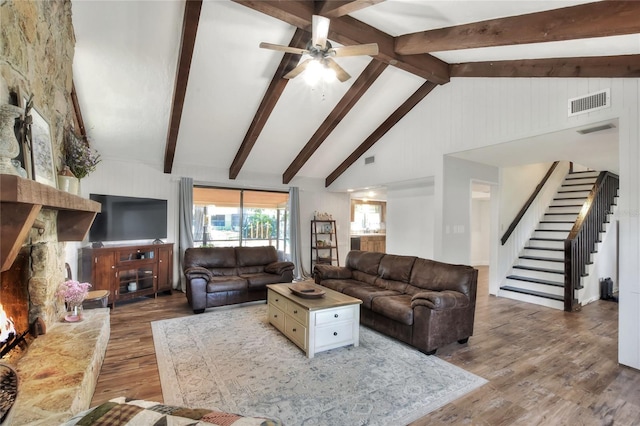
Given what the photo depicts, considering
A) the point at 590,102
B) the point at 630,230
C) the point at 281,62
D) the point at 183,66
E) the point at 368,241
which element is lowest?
the point at 368,241

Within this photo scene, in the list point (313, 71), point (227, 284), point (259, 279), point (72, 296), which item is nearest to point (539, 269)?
point (259, 279)

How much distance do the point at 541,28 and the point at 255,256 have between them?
4.95m

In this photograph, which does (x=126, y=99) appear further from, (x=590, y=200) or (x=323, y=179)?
(x=590, y=200)

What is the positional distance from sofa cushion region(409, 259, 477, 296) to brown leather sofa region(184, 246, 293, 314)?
2.30 metres

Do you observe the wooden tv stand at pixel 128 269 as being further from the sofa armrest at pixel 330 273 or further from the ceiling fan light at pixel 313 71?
the ceiling fan light at pixel 313 71

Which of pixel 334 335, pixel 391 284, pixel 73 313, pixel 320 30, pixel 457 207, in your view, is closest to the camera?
pixel 320 30

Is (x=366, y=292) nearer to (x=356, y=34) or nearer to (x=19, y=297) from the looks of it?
(x=356, y=34)

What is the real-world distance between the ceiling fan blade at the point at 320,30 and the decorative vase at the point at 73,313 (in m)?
3.41

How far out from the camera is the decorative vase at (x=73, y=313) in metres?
2.88

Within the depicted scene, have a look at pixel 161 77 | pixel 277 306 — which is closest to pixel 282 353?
pixel 277 306

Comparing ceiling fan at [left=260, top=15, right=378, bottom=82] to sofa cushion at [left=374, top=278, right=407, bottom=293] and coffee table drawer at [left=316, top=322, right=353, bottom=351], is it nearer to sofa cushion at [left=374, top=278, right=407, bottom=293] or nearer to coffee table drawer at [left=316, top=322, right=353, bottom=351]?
coffee table drawer at [left=316, top=322, right=353, bottom=351]

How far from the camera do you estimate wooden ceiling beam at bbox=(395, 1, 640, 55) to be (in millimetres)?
2324

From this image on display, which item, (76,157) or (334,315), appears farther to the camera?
(334,315)

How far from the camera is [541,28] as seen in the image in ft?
8.91
